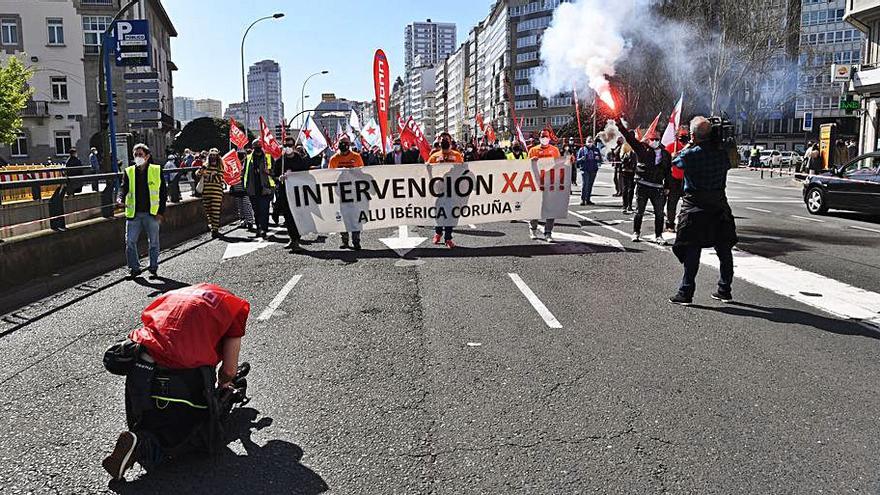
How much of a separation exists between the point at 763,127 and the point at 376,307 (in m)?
106

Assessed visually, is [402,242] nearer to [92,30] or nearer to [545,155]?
[545,155]

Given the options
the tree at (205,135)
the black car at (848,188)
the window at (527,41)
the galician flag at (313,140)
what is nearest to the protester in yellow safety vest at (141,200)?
the galician flag at (313,140)

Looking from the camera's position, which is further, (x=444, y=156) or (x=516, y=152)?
(x=516, y=152)

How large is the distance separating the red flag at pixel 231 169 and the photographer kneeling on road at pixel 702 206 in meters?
11.8

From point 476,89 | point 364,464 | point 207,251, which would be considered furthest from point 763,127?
point 364,464

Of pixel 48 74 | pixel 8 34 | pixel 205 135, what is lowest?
pixel 205 135

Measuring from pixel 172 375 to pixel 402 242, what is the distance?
940cm

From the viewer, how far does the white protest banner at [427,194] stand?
12.4 meters

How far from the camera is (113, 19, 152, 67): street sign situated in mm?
22172

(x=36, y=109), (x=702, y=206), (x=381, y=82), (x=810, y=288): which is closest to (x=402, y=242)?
(x=381, y=82)

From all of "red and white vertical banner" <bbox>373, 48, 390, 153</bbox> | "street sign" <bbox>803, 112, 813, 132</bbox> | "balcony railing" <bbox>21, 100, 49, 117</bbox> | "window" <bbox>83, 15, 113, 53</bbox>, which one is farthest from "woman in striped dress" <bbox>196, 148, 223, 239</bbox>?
"window" <bbox>83, 15, 113, 53</bbox>

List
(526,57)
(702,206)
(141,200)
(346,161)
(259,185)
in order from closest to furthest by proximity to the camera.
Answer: (702,206), (141,200), (346,161), (259,185), (526,57)

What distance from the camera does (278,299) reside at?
8430 mm

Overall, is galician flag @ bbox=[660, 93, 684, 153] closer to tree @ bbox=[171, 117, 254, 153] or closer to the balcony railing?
the balcony railing
